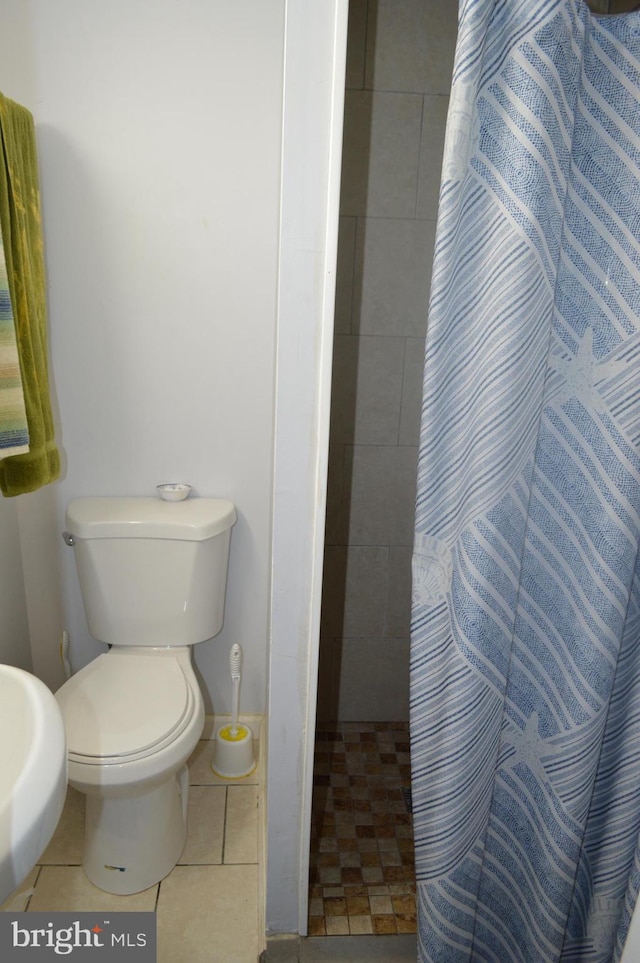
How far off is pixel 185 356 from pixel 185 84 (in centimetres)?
69

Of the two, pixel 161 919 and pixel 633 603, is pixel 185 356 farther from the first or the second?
pixel 161 919

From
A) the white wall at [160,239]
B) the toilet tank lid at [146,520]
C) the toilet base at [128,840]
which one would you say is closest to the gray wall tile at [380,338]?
the white wall at [160,239]

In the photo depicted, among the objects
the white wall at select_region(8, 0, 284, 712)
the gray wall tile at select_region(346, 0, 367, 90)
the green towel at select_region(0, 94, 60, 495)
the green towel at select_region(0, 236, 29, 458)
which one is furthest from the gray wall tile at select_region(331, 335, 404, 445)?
the green towel at select_region(0, 236, 29, 458)

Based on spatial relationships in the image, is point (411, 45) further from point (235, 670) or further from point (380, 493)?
point (235, 670)

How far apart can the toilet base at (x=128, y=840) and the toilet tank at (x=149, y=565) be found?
413 millimetres

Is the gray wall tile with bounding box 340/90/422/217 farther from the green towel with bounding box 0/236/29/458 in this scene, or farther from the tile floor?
the tile floor

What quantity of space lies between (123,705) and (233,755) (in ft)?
1.84

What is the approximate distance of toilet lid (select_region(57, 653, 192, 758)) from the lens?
139 cm

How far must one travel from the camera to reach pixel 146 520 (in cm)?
170

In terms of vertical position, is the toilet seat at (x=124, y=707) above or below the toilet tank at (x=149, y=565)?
below

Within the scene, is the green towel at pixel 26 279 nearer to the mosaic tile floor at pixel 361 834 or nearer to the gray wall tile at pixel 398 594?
the gray wall tile at pixel 398 594

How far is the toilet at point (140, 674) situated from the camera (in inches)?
55.3
